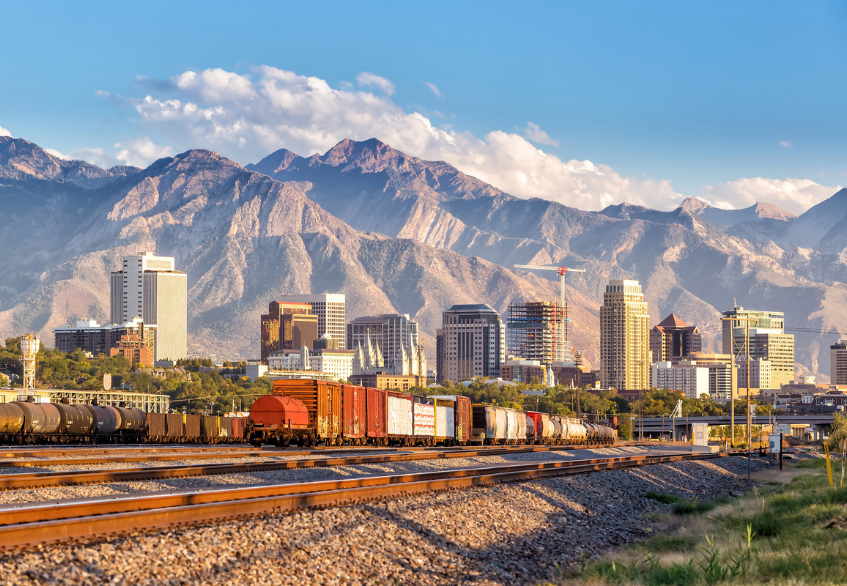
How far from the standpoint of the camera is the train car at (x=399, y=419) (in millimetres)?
65562

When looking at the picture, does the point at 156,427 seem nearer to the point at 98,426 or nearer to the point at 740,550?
the point at 98,426

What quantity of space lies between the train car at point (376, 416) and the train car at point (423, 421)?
4425mm

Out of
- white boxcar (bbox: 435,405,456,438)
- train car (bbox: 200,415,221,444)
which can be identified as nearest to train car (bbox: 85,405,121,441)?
train car (bbox: 200,415,221,444)

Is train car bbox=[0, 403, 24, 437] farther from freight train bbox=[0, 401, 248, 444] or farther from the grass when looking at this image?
the grass

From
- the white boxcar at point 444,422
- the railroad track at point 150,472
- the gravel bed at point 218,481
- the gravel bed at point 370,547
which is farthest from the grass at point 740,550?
the white boxcar at point 444,422

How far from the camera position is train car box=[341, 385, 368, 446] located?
59.5 m

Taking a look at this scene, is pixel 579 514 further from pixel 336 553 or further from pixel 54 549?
pixel 54 549

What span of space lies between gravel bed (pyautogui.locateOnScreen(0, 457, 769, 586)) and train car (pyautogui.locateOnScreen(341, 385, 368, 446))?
3052cm

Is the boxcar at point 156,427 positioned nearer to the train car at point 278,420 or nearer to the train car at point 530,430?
the train car at point 278,420

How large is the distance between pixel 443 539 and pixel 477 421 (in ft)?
201

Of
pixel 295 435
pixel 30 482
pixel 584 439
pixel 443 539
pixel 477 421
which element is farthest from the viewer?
pixel 584 439

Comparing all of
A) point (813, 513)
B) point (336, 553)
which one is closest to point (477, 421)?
point (813, 513)

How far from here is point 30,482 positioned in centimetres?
2567

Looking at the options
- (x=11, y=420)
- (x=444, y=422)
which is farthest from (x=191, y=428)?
(x=444, y=422)
